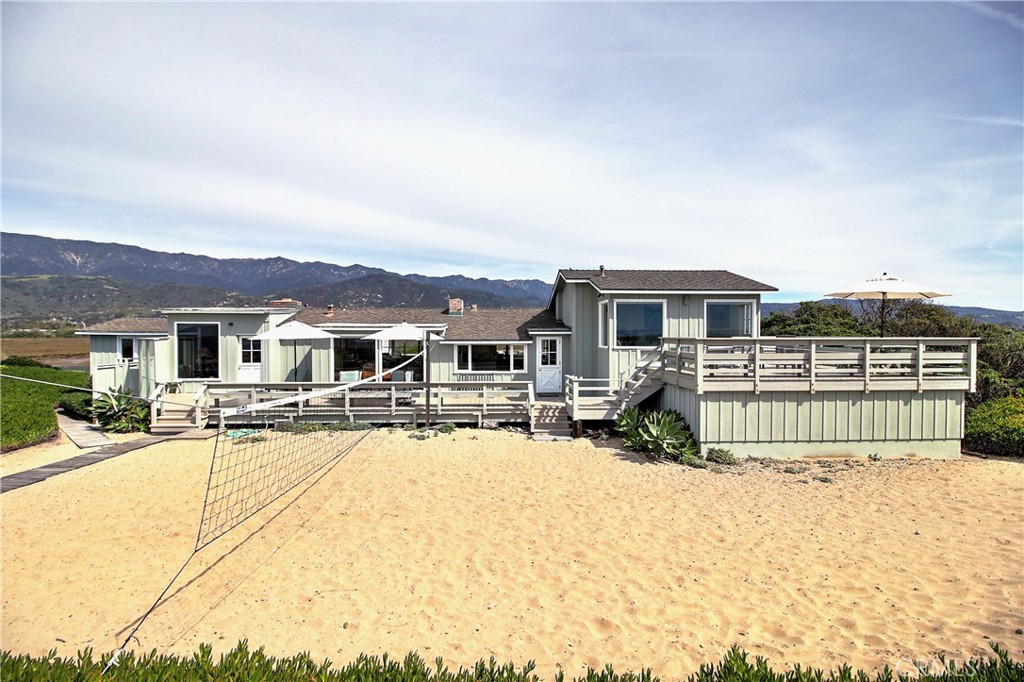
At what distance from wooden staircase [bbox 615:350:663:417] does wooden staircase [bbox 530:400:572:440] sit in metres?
1.67

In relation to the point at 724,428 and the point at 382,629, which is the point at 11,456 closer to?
the point at 382,629

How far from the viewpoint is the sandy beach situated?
465cm

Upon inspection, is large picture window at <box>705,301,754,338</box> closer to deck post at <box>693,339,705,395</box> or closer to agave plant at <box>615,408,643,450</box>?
agave plant at <box>615,408,643,450</box>

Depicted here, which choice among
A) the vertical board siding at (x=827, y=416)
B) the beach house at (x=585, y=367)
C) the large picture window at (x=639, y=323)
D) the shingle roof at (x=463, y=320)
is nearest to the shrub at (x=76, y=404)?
the beach house at (x=585, y=367)

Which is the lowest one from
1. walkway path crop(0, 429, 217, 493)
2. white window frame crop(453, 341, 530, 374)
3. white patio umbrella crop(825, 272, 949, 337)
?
walkway path crop(0, 429, 217, 493)

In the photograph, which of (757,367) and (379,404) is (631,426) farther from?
(379,404)

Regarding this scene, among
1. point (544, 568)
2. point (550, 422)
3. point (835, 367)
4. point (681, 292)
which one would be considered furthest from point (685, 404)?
point (544, 568)

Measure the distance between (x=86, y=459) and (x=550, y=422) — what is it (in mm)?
11408

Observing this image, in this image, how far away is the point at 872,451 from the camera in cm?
1142

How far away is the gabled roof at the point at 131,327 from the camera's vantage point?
16391mm

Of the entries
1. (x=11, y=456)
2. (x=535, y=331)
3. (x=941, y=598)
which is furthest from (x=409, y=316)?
(x=941, y=598)

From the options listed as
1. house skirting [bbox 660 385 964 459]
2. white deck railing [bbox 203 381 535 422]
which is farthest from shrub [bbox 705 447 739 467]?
white deck railing [bbox 203 381 535 422]

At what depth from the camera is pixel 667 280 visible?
54.0 ft

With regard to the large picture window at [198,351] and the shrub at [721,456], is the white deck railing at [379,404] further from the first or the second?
the shrub at [721,456]
